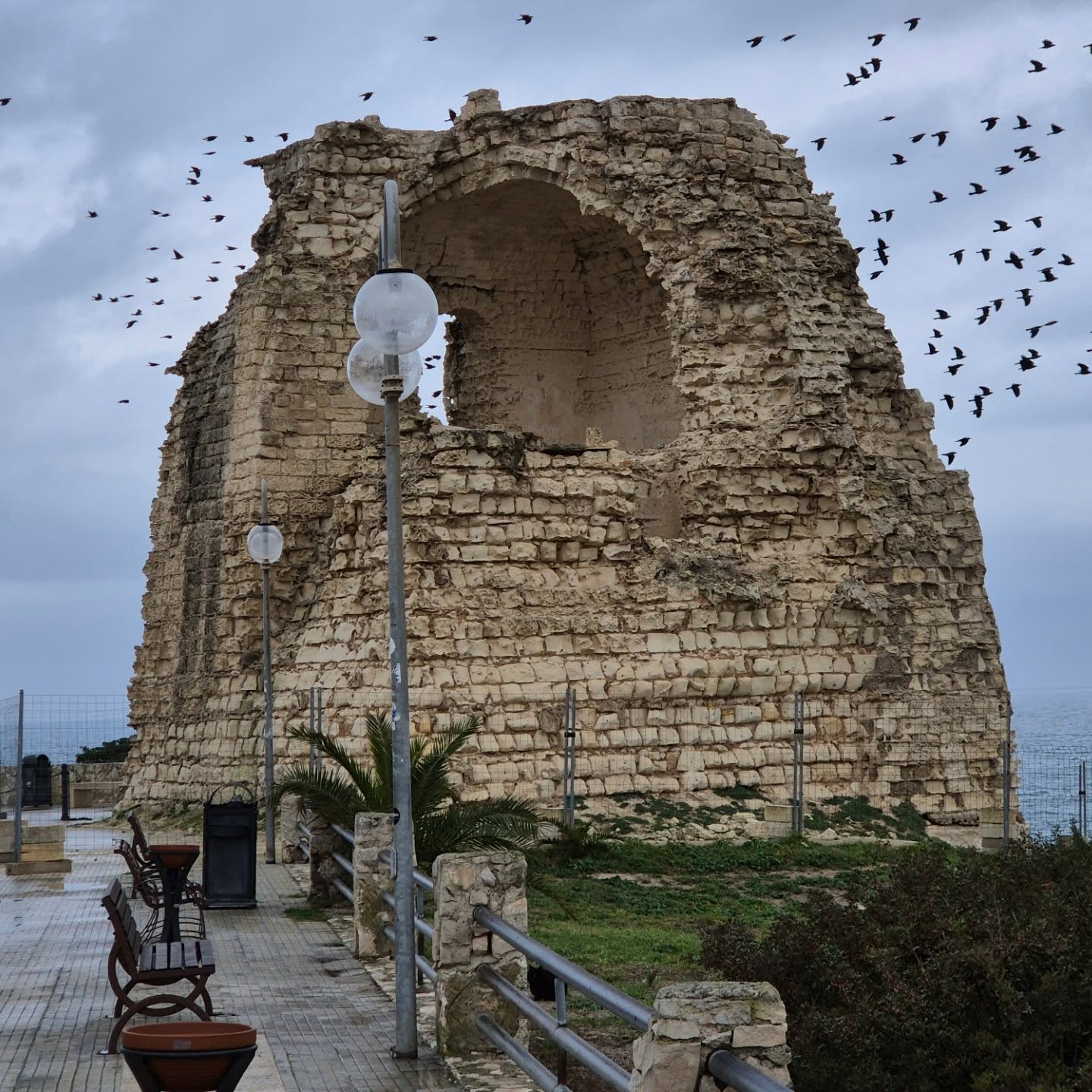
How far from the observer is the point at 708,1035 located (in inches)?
192

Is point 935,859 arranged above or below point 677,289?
below

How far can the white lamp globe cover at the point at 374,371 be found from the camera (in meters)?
8.04

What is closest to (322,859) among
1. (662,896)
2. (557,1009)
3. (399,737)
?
(662,896)

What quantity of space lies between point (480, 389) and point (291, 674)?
584 centimetres

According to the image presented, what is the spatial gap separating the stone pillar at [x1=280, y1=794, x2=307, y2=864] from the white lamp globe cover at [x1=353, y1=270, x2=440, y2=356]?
29.1ft

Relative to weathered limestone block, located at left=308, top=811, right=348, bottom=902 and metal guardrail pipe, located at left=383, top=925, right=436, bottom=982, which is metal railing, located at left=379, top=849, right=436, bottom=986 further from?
weathered limestone block, located at left=308, top=811, right=348, bottom=902

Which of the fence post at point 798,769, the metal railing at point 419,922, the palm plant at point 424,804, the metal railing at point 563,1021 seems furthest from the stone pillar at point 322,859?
the fence post at point 798,769

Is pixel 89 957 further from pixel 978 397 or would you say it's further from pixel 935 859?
pixel 978 397

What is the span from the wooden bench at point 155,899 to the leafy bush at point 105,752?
21393 mm

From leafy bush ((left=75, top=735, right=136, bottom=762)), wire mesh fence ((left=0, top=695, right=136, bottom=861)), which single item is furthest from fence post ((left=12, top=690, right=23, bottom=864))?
leafy bush ((left=75, top=735, right=136, bottom=762))

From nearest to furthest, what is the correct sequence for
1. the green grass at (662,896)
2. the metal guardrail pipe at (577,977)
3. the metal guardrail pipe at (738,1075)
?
the metal guardrail pipe at (738,1075), the metal guardrail pipe at (577,977), the green grass at (662,896)

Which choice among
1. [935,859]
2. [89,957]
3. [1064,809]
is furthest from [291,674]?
[1064,809]

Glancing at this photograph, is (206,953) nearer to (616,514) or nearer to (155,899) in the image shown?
(155,899)

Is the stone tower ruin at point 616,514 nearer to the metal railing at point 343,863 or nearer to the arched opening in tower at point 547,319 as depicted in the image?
the arched opening in tower at point 547,319
